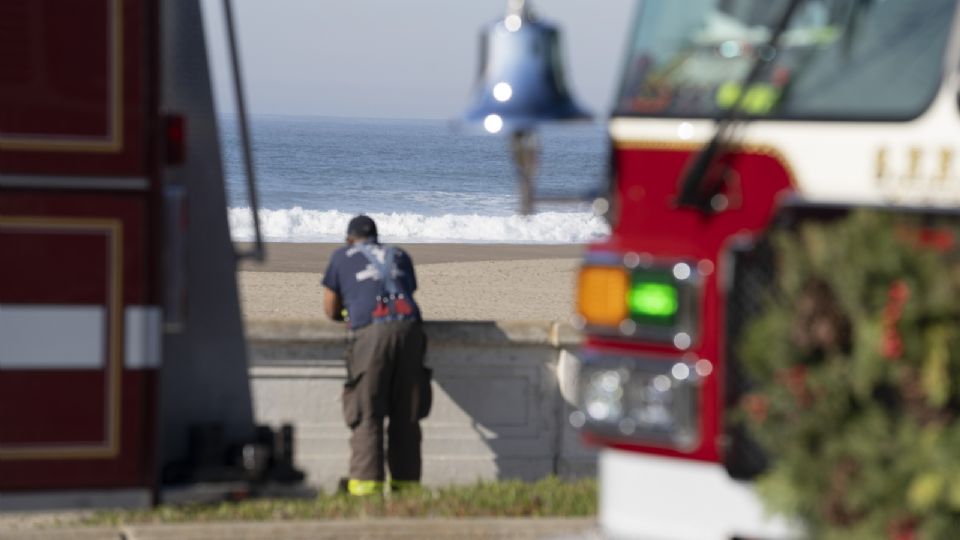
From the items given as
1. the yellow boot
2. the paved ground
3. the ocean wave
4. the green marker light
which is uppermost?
the ocean wave

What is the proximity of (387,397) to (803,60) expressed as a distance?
4.91m

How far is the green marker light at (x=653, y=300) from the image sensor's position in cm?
490

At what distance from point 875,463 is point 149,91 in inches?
124

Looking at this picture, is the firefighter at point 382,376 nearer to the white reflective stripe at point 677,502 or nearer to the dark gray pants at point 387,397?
the dark gray pants at point 387,397

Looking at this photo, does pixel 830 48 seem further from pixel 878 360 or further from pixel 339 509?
pixel 339 509

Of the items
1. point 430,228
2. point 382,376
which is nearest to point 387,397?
point 382,376

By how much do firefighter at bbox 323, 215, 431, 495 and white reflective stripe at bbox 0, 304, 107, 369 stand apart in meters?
3.07

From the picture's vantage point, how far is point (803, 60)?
16.3 feet

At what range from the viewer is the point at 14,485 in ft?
21.2

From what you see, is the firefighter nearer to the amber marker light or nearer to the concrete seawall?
the concrete seawall

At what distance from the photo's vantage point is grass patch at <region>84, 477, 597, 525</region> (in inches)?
285

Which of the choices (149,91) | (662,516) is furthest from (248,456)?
(662,516)

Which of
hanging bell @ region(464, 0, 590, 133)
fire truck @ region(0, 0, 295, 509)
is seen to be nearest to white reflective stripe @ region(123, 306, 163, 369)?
fire truck @ region(0, 0, 295, 509)

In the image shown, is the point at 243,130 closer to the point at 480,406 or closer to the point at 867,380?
the point at 480,406
